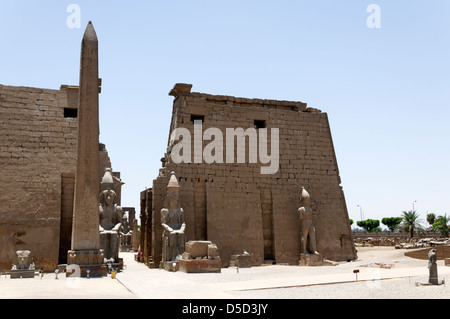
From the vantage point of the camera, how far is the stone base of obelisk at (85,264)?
1023 cm

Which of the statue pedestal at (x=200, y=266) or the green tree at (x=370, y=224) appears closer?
the statue pedestal at (x=200, y=266)

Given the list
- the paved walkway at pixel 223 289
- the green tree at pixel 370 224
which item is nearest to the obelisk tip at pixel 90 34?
the paved walkway at pixel 223 289

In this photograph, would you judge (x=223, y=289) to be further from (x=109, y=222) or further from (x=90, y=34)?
(x=90, y=34)

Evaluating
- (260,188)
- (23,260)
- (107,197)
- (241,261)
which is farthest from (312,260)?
(23,260)

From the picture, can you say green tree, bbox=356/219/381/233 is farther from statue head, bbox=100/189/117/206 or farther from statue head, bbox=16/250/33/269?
statue head, bbox=16/250/33/269

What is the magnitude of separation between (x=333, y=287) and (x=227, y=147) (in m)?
7.97

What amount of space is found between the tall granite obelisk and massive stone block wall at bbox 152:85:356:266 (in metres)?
3.57

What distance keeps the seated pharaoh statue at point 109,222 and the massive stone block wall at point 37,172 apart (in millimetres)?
1528

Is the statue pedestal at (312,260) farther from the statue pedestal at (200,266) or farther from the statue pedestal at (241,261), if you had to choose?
the statue pedestal at (200,266)

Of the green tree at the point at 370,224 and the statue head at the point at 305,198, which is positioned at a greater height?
the statue head at the point at 305,198

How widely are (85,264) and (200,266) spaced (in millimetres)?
2967

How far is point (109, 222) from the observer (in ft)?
41.0

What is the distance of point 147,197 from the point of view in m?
15.2
